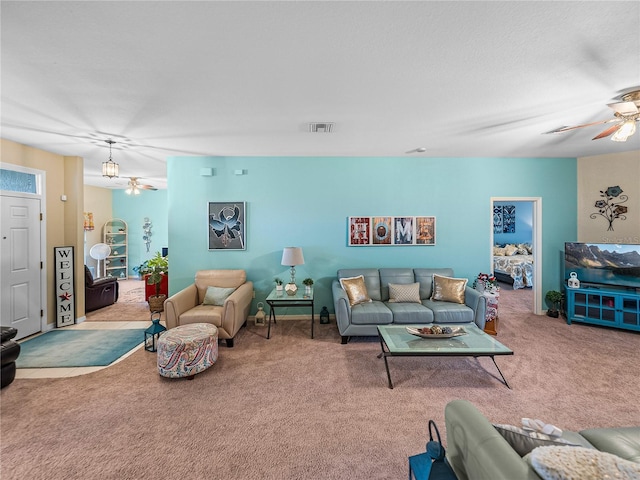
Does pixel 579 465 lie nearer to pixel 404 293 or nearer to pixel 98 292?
pixel 404 293

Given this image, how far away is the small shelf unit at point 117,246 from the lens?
7.69 m

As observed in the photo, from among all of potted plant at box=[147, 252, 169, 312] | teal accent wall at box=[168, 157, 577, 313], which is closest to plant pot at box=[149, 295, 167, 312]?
potted plant at box=[147, 252, 169, 312]

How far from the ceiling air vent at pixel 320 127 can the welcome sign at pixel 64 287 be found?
429cm

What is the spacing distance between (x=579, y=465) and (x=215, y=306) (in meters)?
3.75

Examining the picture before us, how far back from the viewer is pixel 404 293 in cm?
396

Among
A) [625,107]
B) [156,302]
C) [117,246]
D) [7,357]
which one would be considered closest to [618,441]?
[625,107]

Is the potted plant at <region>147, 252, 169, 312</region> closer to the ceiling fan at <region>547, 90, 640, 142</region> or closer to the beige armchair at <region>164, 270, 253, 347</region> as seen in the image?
the beige armchair at <region>164, 270, 253, 347</region>

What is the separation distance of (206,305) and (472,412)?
3.49 metres

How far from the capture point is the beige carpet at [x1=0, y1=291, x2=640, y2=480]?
5.84 feet

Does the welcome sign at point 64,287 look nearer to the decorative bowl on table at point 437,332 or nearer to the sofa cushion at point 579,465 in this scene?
the decorative bowl on table at point 437,332

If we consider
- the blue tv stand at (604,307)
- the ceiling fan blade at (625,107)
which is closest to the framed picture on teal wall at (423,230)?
the blue tv stand at (604,307)

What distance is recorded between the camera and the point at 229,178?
14.8ft

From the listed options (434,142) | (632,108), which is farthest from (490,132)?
(632,108)

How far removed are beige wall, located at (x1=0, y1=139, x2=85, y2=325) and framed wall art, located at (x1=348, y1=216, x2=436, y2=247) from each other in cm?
446
